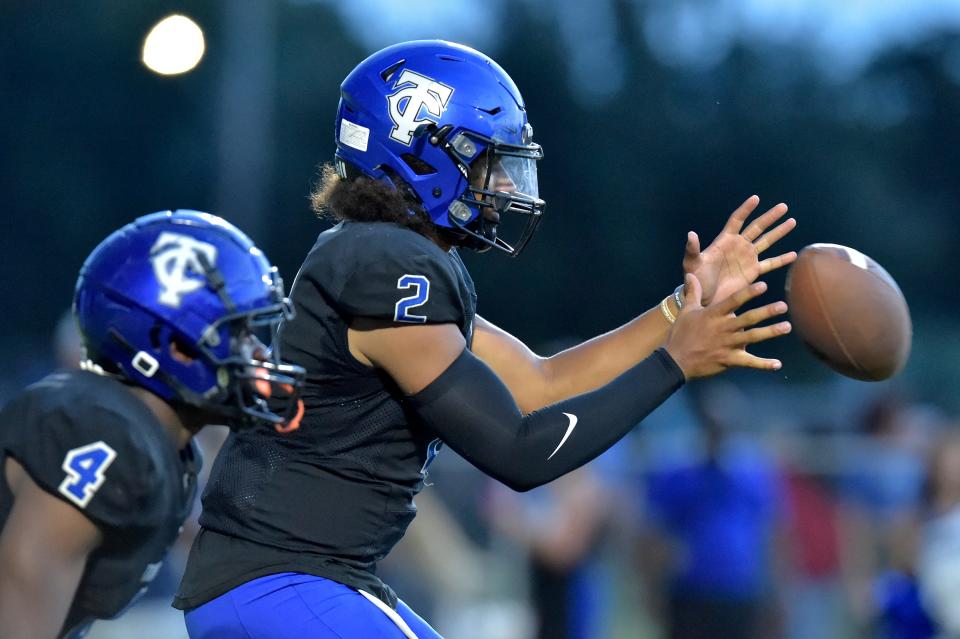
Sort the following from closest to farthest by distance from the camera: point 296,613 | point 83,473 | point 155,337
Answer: point 83,473 → point 155,337 → point 296,613

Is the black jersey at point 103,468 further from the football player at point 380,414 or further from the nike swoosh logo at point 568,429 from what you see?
the nike swoosh logo at point 568,429

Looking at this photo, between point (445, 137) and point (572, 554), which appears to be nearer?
point (445, 137)

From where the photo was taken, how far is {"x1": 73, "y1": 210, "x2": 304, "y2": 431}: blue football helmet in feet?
10.2

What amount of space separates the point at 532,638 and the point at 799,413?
8135 millimetres

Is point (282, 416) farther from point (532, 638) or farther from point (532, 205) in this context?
point (532, 638)

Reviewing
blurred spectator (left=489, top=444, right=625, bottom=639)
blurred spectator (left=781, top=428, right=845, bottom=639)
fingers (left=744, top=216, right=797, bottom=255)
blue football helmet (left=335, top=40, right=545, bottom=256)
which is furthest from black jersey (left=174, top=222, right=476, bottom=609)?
blurred spectator (left=781, top=428, right=845, bottom=639)

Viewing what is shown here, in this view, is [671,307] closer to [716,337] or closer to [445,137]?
[716,337]

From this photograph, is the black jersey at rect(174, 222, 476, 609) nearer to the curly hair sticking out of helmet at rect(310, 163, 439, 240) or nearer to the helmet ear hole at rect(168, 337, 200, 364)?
the curly hair sticking out of helmet at rect(310, 163, 439, 240)

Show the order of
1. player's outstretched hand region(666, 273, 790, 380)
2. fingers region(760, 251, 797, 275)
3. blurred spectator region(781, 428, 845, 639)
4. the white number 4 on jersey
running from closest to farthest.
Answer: the white number 4 on jersey
player's outstretched hand region(666, 273, 790, 380)
fingers region(760, 251, 797, 275)
blurred spectator region(781, 428, 845, 639)

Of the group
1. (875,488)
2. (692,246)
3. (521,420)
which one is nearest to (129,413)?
(521,420)

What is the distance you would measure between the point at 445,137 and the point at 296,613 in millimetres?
1249

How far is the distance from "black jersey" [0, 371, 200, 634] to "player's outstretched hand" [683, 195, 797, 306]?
158 cm

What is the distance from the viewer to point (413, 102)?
3.79m

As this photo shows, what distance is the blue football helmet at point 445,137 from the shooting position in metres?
3.74
